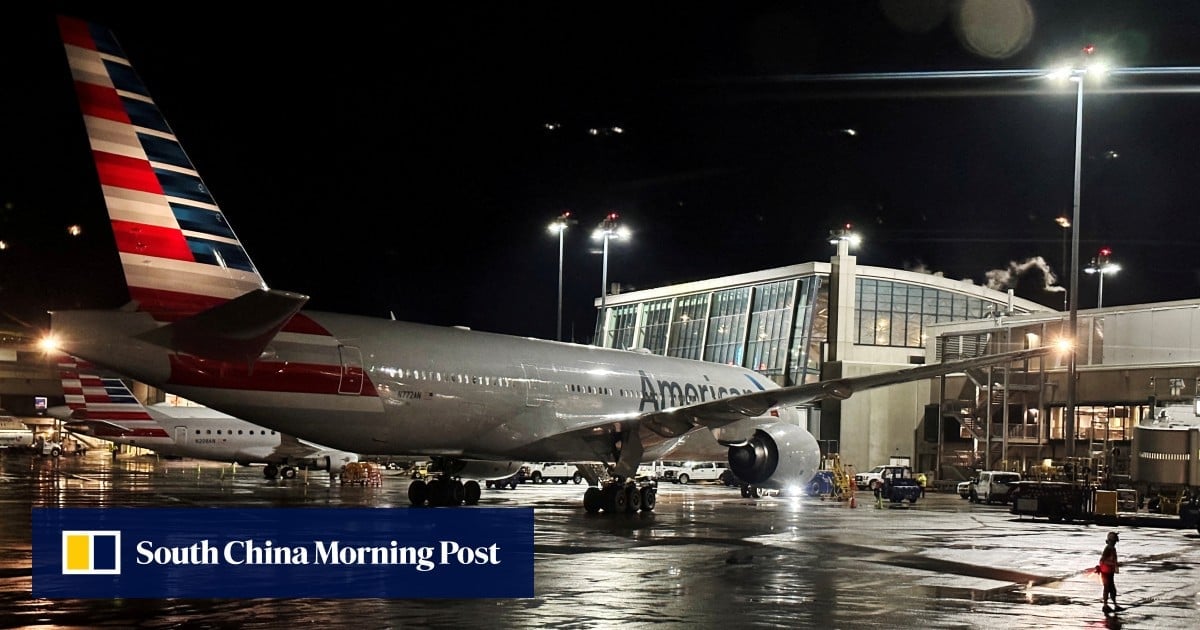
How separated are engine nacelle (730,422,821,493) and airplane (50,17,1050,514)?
0.04 meters

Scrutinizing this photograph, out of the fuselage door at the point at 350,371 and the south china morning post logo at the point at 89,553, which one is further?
the fuselage door at the point at 350,371

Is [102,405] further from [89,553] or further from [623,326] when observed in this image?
[623,326]

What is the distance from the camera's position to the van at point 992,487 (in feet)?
140

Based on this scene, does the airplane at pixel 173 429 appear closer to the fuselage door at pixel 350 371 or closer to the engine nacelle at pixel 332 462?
the engine nacelle at pixel 332 462

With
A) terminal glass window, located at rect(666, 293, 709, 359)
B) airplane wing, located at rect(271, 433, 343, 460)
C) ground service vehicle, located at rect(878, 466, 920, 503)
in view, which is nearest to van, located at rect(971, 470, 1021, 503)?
ground service vehicle, located at rect(878, 466, 920, 503)

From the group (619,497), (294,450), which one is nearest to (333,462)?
(294,450)

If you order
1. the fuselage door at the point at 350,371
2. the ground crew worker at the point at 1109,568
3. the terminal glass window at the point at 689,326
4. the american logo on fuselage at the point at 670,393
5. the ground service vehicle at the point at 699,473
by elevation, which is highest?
the terminal glass window at the point at 689,326

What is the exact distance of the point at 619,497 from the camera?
29.0 m

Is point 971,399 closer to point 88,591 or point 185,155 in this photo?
point 185,155

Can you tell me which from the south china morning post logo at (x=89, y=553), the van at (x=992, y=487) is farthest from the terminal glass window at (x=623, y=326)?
the south china morning post logo at (x=89, y=553)

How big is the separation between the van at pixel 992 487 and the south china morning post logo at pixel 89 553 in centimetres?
3505

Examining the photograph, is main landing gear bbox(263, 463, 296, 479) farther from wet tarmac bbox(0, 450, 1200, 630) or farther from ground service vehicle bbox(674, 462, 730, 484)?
wet tarmac bbox(0, 450, 1200, 630)

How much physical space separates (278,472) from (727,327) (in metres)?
37.4

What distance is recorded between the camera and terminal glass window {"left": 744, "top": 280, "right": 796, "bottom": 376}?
242 ft
